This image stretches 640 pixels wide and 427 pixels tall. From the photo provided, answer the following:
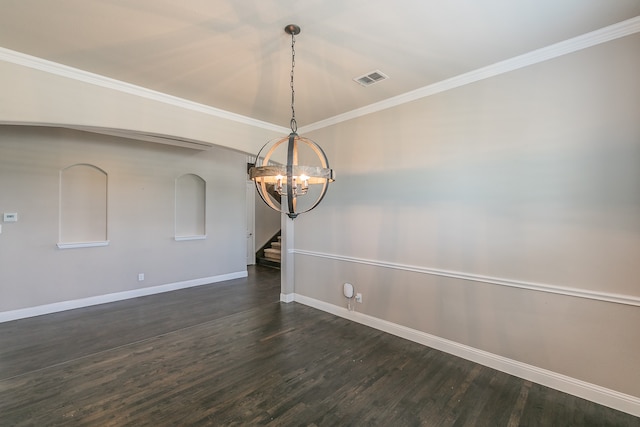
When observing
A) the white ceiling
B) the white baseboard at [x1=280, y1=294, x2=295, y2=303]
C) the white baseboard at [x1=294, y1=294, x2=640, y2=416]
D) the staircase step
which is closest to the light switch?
the white ceiling

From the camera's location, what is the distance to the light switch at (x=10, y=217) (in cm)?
420

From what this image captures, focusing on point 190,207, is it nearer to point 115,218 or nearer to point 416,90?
point 115,218

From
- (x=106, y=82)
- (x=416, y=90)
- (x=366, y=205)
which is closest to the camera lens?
(x=106, y=82)

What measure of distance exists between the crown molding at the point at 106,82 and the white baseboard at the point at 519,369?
3530 mm

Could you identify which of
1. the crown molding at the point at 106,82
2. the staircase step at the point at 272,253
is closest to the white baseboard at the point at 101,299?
the staircase step at the point at 272,253

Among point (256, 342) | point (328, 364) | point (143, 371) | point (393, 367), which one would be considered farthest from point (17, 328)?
point (393, 367)

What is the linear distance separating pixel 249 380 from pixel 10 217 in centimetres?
440

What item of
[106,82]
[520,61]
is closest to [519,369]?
[520,61]

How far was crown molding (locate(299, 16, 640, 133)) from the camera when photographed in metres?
2.35

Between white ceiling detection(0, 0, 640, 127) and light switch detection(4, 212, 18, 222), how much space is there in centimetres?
285

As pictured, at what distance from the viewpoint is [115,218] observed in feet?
17.2

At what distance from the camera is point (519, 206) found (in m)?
2.84

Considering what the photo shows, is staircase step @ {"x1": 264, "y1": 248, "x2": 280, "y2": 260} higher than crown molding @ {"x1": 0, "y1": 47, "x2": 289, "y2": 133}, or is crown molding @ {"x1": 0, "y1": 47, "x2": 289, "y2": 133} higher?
crown molding @ {"x1": 0, "y1": 47, "x2": 289, "y2": 133}

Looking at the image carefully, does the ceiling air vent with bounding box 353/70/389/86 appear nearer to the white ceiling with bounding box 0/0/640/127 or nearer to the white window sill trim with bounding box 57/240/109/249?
the white ceiling with bounding box 0/0/640/127
